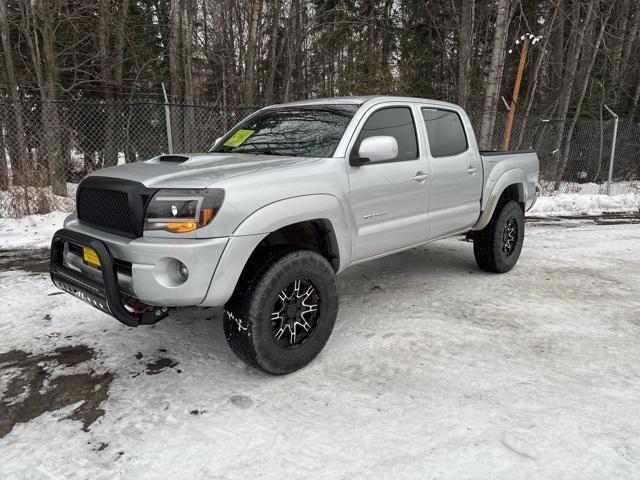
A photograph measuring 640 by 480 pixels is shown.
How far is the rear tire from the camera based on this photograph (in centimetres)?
484

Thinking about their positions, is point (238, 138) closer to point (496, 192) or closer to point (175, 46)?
point (496, 192)

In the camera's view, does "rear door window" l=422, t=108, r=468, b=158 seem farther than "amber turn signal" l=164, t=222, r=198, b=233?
Yes

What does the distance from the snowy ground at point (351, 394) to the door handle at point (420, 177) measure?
1118mm

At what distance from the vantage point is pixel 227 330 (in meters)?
2.73

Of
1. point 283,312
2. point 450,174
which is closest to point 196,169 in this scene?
point 283,312

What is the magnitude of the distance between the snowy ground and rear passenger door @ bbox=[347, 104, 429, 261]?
694 mm

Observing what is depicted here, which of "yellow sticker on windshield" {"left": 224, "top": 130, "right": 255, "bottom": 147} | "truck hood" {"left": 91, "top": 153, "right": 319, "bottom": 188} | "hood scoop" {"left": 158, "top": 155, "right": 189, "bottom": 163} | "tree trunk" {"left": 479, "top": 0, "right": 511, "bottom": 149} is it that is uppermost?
"tree trunk" {"left": 479, "top": 0, "right": 511, "bottom": 149}

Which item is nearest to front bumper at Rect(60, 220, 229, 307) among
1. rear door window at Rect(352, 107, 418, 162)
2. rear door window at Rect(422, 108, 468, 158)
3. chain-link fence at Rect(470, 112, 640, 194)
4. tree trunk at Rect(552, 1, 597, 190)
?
rear door window at Rect(352, 107, 418, 162)

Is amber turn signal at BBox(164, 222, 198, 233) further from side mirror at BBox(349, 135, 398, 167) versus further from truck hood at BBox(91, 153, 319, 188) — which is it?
side mirror at BBox(349, 135, 398, 167)

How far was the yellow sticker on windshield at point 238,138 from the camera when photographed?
386cm

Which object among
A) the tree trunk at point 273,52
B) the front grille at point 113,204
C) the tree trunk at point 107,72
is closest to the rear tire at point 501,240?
the front grille at point 113,204

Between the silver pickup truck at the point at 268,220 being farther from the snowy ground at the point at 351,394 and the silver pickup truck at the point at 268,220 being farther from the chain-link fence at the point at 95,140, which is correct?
the chain-link fence at the point at 95,140

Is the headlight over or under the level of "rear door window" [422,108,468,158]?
under

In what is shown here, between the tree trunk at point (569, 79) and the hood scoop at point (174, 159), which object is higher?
the tree trunk at point (569, 79)
